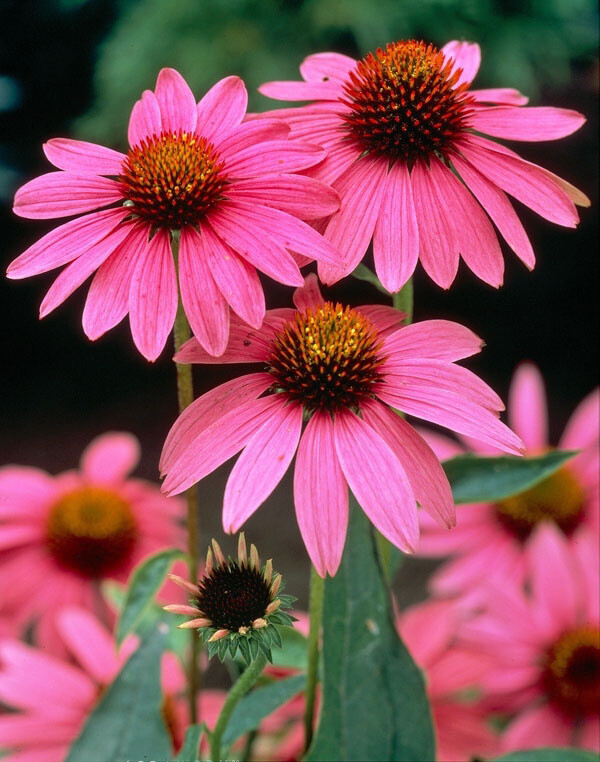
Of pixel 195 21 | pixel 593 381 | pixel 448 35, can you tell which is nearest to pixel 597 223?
pixel 593 381

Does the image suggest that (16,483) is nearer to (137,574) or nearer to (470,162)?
(137,574)

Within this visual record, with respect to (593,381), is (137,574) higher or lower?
lower

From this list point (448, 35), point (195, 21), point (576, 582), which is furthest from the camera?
point (195, 21)

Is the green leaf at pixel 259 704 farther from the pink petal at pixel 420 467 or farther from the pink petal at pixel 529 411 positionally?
the pink petal at pixel 529 411

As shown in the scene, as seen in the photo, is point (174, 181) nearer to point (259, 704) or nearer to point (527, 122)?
point (527, 122)

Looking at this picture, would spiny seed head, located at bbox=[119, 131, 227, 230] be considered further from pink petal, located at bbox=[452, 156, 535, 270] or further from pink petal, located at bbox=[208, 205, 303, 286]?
pink petal, located at bbox=[452, 156, 535, 270]

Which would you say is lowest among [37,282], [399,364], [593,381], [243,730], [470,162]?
[243,730]

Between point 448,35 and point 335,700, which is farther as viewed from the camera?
point 448,35

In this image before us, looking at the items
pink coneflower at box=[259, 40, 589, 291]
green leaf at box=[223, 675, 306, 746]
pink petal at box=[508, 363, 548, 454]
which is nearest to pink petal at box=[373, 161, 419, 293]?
pink coneflower at box=[259, 40, 589, 291]
